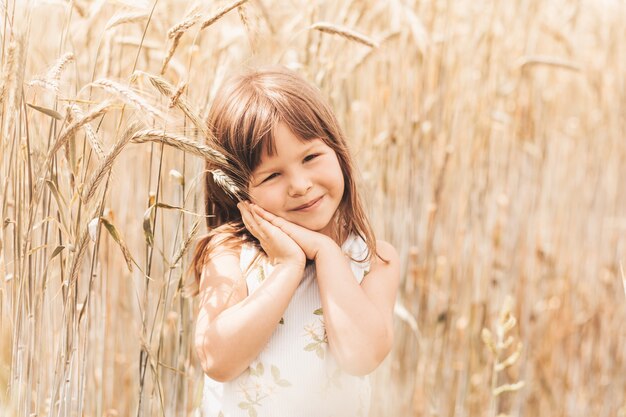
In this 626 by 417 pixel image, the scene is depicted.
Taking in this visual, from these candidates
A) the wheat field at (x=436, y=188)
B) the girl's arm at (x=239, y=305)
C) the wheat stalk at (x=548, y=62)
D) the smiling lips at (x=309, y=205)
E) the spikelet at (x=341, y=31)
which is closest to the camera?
the girl's arm at (x=239, y=305)

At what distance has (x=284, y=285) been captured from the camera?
122 centimetres

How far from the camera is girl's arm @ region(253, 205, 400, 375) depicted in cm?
123

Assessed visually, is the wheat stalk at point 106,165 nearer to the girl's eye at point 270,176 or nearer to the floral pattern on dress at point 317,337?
the girl's eye at point 270,176

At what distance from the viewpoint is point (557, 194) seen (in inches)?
108

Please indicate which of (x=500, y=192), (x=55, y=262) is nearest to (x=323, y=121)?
(x=55, y=262)

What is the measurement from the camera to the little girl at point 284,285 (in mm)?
1227

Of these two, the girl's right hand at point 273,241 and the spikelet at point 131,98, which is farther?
the girl's right hand at point 273,241

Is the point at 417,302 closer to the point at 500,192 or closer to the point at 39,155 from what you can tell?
the point at 500,192

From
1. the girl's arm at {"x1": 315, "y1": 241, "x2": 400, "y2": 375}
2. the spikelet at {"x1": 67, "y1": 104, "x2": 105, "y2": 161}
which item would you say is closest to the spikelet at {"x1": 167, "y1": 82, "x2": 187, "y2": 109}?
the spikelet at {"x1": 67, "y1": 104, "x2": 105, "y2": 161}

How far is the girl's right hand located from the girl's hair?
6 centimetres

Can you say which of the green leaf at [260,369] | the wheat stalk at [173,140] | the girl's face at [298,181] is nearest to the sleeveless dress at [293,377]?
the green leaf at [260,369]

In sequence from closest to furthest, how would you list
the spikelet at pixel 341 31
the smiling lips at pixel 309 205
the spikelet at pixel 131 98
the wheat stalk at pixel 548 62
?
1. the spikelet at pixel 131 98
2. the smiling lips at pixel 309 205
3. the spikelet at pixel 341 31
4. the wheat stalk at pixel 548 62

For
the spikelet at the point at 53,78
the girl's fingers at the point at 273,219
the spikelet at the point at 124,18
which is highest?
the spikelet at the point at 124,18

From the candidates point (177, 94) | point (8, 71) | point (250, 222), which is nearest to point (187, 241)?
point (250, 222)
